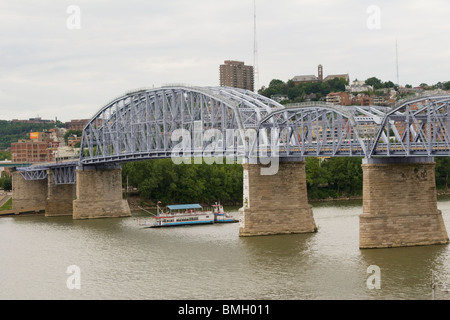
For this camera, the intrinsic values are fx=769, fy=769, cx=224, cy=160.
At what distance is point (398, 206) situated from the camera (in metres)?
59.4

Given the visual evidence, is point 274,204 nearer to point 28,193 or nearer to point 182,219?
point 182,219

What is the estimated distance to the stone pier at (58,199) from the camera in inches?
4198

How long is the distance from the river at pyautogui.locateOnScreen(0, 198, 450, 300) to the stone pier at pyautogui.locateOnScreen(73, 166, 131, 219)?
65.6 ft

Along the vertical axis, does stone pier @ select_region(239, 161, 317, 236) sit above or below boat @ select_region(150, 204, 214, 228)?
above

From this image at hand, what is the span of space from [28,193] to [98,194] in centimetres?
1647

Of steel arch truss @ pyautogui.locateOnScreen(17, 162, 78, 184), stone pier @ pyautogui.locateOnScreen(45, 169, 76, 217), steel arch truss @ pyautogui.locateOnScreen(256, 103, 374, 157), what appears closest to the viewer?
steel arch truss @ pyautogui.locateOnScreen(256, 103, 374, 157)

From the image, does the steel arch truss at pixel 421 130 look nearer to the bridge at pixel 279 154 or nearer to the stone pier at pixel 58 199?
the bridge at pixel 279 154

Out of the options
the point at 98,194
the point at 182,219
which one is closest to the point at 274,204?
the point at 182,219

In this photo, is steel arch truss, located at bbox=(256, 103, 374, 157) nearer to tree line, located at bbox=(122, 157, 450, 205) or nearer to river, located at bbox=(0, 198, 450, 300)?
river, located at bbox=(0, 198, 450, 300)

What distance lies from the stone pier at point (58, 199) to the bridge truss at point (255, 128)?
1083 millimetres

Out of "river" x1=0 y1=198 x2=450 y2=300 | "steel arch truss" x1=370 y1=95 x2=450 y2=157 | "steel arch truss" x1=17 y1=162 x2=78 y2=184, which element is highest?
"steel arch truss" x1=370 y1=95 x2=450 y2=157

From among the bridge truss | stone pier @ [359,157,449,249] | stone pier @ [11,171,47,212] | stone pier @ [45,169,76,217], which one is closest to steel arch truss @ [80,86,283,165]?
the bridge truss

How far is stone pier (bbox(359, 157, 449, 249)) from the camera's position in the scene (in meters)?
58.9
